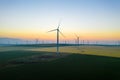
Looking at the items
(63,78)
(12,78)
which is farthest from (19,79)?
(63,78)

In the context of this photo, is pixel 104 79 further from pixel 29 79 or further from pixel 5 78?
pixel 5 78

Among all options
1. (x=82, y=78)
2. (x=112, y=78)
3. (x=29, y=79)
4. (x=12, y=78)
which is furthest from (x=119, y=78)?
(x=12, y=78)

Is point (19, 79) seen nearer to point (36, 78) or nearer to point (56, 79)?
point (36, 78)

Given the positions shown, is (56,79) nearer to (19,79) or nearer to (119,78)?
(19,79)

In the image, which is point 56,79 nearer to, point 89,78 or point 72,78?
point 72,78

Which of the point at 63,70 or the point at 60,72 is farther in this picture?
the point at 63,70

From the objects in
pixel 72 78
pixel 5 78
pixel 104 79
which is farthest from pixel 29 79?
pixel 104 79
